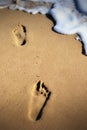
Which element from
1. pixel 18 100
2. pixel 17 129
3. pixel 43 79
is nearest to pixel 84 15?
pixel 43 79

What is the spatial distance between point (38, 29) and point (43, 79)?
0.68 m

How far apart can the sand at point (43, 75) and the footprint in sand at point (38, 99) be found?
29 millimetres

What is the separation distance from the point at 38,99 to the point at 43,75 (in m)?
0.25

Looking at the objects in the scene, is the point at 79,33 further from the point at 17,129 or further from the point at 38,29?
the point at 17,129

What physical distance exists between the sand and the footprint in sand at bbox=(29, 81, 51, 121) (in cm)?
3

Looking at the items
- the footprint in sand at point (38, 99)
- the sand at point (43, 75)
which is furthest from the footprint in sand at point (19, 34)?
the footprint in sand at point (38, 99)

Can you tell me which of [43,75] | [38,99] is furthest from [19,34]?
[38,99]

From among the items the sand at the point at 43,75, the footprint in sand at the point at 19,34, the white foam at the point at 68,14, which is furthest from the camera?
the white foam at the point at 68,14

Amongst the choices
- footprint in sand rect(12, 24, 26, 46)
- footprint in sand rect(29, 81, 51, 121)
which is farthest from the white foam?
footprint in sand rect(29, 81, 51, 121)

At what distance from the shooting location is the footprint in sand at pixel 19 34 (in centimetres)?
222

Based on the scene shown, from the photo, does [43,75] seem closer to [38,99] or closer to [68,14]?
[38,99]

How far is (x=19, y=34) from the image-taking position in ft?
7.57

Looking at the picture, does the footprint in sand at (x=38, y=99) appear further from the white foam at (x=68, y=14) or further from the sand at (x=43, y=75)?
the white foam at (x=68, y=14)

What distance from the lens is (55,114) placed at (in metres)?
1.63
